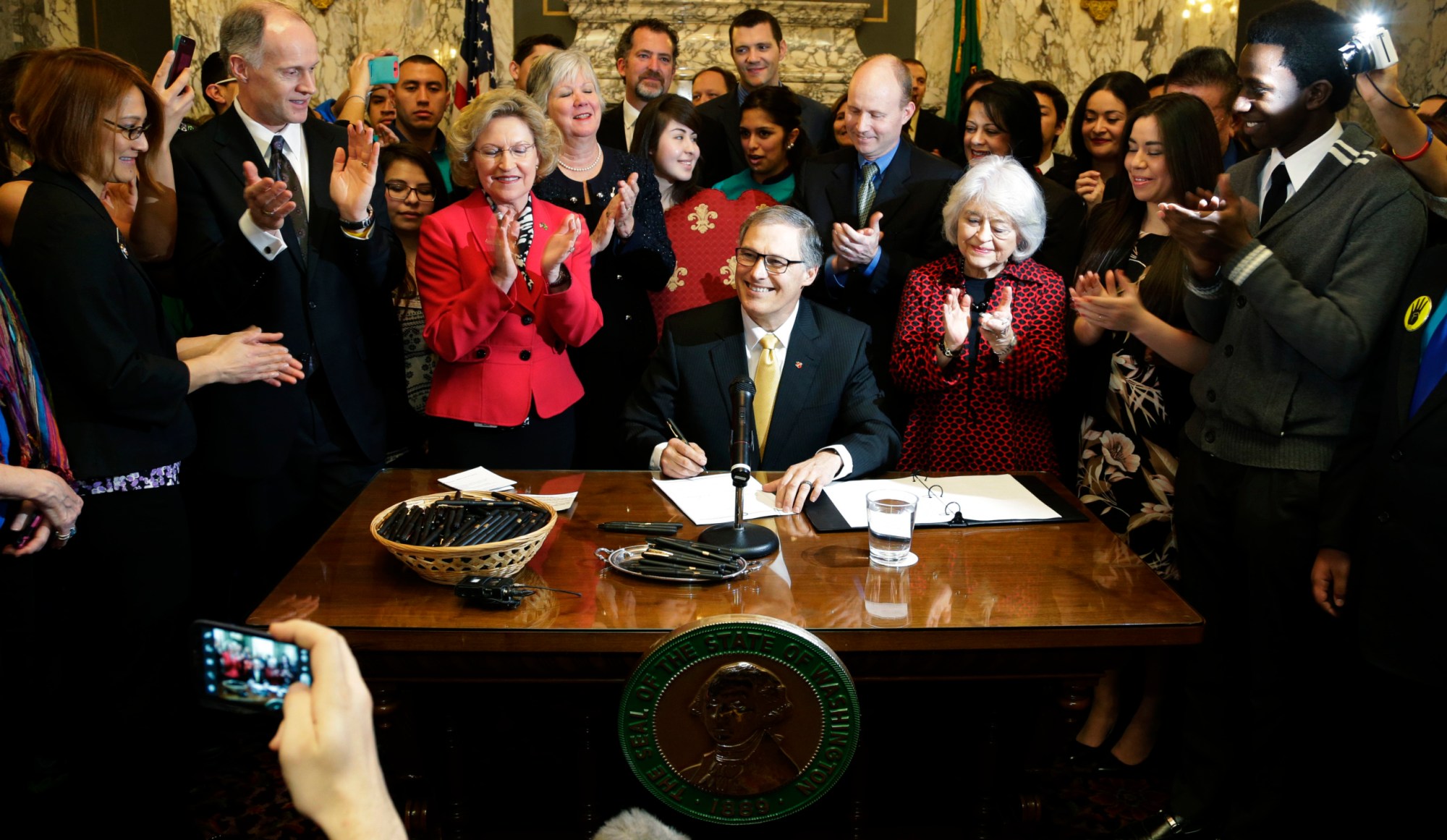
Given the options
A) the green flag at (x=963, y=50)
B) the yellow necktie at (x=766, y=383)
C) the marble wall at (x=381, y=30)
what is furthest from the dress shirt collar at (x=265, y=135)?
the green flag at (x=963, y=50)

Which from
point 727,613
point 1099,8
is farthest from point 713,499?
point 1099,8

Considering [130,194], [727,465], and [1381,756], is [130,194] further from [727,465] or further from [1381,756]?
[1381,756]

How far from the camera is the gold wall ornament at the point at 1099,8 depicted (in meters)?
6.64

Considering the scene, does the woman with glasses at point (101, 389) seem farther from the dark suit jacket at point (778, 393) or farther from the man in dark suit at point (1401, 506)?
the man in dark suit at point (1401, 506)

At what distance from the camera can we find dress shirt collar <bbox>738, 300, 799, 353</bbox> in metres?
3.05

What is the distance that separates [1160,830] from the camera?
2.67m

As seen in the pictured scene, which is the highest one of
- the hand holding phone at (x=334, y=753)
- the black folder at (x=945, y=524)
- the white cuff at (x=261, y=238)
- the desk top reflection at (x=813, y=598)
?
the white cuff at (x=261, y=238)

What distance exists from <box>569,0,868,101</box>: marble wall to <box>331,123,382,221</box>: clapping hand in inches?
153

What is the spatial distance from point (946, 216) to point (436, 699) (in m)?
2.05

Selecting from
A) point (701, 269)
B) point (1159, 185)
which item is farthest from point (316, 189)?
point (1159, 185)

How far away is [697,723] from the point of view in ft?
4.45

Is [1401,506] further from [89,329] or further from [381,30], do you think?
[381,30]

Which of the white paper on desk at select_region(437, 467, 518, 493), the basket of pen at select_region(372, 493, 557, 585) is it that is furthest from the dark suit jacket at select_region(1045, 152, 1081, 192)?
the basket of pen at select_region(372, 493, 557, 585)

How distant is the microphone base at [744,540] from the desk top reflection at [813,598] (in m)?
0.03
